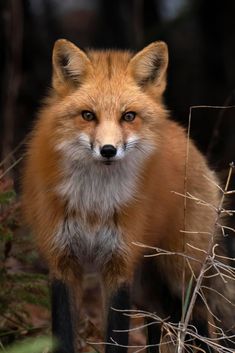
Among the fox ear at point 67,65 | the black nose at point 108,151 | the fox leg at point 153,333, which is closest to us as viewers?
the black nose at point 108,151

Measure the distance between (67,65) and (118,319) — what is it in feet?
4.79

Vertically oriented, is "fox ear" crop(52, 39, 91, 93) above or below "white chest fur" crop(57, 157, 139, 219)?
above

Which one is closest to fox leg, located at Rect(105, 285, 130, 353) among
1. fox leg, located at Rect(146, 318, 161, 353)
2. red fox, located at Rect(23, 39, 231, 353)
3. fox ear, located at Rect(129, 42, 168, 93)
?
red fox, located at Rect(23, 39, 231, 353)

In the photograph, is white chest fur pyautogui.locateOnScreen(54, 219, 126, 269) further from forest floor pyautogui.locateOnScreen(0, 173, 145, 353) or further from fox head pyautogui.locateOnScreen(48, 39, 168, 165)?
forest floor pyautogui.locateOnScreen(0, 173, 145, 353)

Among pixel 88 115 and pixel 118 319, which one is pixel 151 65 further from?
pixel 118 319

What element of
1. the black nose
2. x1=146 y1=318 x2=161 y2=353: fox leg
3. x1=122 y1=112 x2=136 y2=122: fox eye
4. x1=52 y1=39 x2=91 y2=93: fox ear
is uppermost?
x1=52 y1=39 x2=91 y2=93: fox ear

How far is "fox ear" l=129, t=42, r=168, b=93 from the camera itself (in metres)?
4.90

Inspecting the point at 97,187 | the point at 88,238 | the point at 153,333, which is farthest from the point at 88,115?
the point at 153,333

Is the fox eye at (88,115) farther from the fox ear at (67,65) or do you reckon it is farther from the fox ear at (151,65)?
the fox ear at (151,65)

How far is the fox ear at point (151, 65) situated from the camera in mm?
4902

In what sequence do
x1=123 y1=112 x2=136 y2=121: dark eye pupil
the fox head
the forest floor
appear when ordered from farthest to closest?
the forest floor, x1=123 y1=112 x2=136 y2=121: dark eye pupil, the fox head

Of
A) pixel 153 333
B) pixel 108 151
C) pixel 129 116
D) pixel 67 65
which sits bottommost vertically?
pixel 153 333

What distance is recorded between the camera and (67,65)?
4.87m

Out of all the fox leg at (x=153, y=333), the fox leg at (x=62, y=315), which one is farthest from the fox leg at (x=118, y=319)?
the fox leg at (x=153, y=333)
